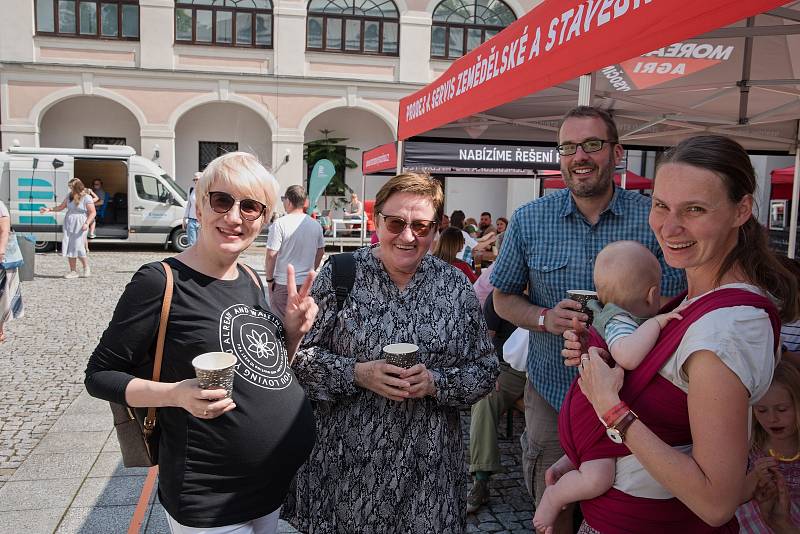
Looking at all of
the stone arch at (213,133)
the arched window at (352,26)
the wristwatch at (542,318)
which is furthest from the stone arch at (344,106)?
the wristwatch at (542,318)

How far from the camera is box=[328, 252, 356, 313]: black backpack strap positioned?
2.13 meters

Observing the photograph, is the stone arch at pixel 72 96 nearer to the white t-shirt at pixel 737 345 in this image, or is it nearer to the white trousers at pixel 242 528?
the white trousers at pixel 242 528

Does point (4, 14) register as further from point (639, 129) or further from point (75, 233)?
point (639, 129)

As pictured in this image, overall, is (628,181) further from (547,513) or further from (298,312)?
(547,513)

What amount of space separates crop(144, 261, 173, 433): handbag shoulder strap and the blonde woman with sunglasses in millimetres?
16

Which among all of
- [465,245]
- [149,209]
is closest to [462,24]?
[149,209]

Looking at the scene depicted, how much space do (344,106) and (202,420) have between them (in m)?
23.5

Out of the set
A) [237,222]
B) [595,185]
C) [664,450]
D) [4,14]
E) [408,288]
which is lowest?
[664,450]

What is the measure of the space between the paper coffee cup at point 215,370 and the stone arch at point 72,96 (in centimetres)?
2307

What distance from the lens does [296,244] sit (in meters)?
6.65

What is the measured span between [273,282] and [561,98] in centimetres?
366

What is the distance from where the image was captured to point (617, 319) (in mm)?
1637

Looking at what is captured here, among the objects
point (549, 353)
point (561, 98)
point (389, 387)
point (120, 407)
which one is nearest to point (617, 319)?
point (389, 387)

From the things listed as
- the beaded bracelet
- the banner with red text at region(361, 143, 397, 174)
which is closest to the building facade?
the banner with red text at region(361, 143, 397, 174)
